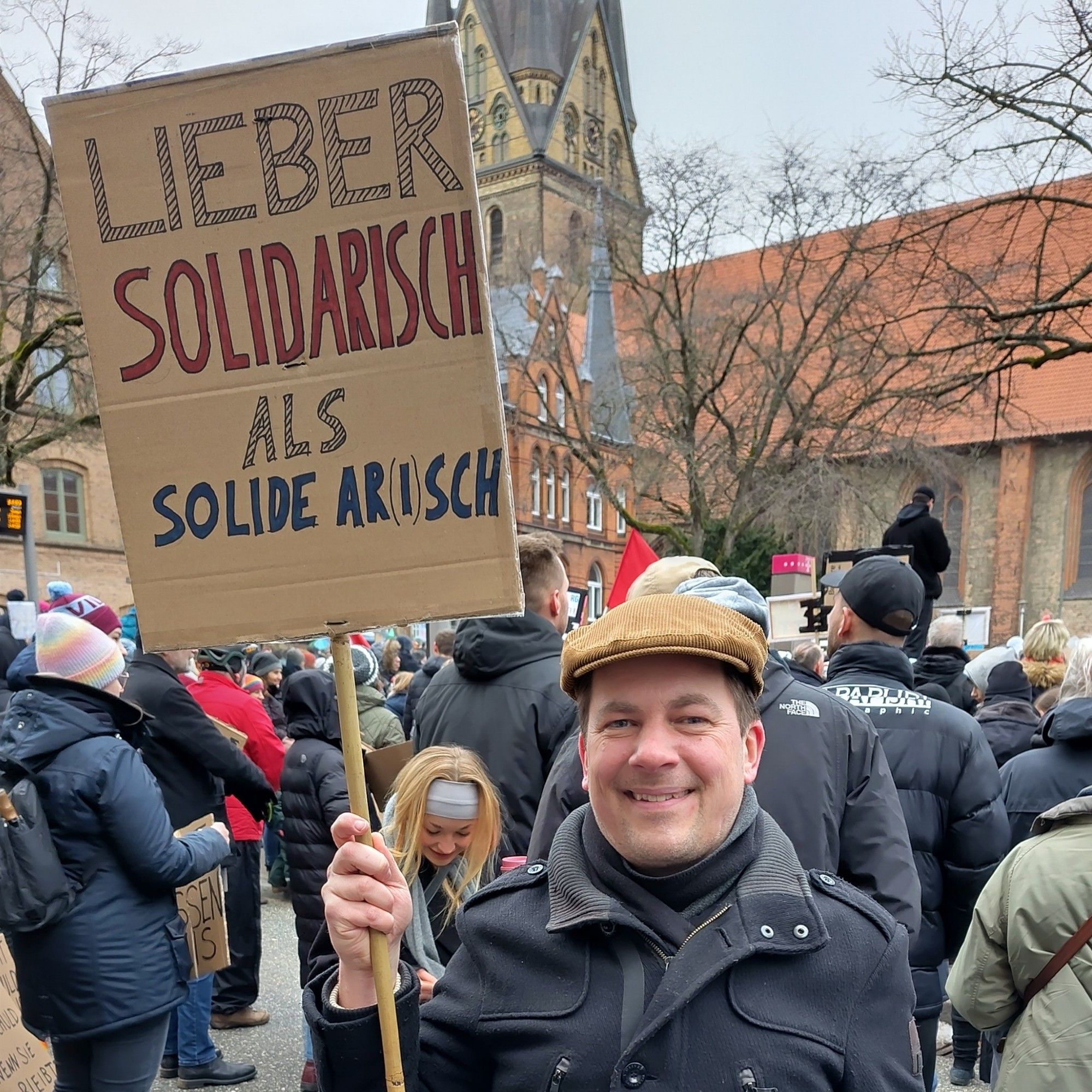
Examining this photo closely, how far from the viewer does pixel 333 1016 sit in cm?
142

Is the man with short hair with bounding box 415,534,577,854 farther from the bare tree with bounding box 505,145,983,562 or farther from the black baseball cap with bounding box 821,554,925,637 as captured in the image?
the bare tree with bounding box 505,145,983,562

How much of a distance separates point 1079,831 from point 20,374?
16.4 meters

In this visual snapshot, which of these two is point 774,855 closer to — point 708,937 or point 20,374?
point 708,937

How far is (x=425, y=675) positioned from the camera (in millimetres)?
7664

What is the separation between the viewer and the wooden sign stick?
1365mm

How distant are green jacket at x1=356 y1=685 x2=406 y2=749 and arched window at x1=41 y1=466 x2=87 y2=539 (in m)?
25.4

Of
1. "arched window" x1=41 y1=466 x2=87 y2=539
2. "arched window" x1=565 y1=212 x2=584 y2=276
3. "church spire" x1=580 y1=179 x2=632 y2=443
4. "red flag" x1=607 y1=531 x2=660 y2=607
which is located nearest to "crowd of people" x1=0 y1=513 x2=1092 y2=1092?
"red flag" x1=607 y1=531 x2=660 y2=607

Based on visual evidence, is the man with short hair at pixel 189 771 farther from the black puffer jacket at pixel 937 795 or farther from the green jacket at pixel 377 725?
the black puffer jacket at pixel 937 795

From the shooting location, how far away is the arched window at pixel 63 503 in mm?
27406

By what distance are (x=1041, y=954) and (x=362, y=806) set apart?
184 centimetres

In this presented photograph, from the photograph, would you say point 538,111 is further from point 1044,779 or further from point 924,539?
point 1044,779

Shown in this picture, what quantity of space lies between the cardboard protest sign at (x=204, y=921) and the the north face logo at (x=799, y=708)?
2.21 m

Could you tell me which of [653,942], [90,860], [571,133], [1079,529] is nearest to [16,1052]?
[90,860]

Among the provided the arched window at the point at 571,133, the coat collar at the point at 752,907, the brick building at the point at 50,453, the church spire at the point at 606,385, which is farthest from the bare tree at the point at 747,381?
the arched window at the point at 571,133
